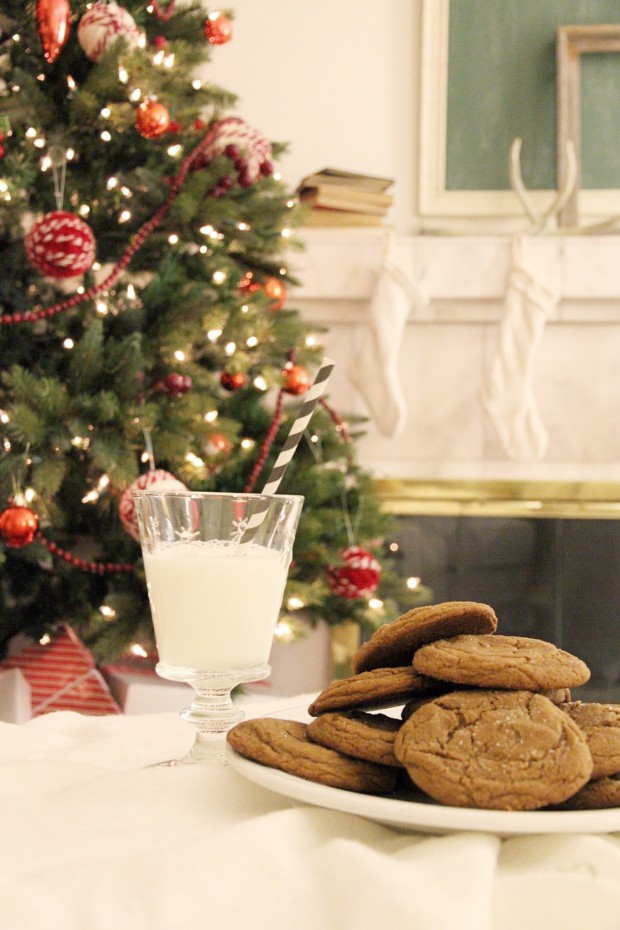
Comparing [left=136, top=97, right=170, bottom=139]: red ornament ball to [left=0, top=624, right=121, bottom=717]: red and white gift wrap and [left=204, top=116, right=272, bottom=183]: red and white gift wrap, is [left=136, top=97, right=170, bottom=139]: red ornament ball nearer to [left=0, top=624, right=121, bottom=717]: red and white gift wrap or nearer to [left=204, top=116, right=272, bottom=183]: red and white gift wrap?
[left=204, top=116, right=272, bottom=183]: red and white gift wrap

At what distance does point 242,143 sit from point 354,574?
99cm

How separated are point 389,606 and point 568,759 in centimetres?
183

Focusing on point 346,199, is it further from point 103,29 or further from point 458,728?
point 458,728

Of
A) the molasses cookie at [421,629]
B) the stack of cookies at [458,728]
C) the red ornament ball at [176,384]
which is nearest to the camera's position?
the stack of cookies at [458,728]

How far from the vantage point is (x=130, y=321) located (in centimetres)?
204

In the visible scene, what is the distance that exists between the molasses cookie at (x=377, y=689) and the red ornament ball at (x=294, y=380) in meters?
1.57

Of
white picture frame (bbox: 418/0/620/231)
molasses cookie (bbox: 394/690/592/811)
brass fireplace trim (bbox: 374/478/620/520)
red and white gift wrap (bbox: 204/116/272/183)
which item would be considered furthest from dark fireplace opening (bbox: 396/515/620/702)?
molasses cookie (bbox: 394/690/592/811)

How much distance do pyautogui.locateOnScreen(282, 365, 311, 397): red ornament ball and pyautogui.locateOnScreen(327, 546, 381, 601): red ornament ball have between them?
15.4 inches

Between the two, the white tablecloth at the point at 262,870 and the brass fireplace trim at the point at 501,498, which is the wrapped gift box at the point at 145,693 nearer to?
the brass fireplace trim at the point at 501,498

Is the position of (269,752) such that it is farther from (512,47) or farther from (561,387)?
(512,47)

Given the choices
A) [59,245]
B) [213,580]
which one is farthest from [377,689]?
[59,245]

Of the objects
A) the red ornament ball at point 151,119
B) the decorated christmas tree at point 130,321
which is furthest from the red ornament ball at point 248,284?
the red ornament ball at point 151,119

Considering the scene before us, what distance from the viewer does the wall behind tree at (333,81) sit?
3.05 m

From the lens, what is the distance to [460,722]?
1.98 ft
